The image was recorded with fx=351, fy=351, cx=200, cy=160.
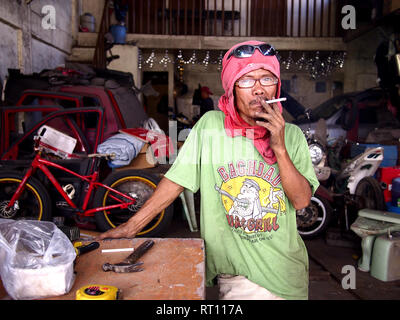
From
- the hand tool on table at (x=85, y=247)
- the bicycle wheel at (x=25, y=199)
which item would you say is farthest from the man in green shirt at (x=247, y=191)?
the bicycle wheel at (x=25, y=199)

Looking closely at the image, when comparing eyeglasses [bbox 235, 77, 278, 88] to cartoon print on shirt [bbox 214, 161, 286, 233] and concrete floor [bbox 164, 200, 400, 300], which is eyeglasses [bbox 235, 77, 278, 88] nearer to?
cartoon print on shirt [bbox 214, 161, 286, 233]

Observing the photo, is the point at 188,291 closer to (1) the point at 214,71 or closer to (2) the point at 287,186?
(2) the point at 287,186

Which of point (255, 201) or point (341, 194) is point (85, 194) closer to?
point (255, 201)

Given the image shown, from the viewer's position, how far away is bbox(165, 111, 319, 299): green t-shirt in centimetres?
135

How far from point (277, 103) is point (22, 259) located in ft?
3.16

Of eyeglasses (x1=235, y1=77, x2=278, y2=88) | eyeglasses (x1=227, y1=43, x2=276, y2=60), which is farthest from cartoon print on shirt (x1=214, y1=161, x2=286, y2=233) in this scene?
eyeglasses (x1=227, y1=43, x2=276, y2=60)

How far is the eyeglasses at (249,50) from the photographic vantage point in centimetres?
137

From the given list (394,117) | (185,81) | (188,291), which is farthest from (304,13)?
(188,291)

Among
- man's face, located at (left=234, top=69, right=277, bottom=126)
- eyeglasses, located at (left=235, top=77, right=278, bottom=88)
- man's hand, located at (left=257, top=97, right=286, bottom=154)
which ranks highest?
eyeglasses, located at (left=235, top=77, right=278, bottom=88)

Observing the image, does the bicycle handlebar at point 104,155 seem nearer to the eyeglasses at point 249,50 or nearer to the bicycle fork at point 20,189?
the bicycle fork at point 20,189

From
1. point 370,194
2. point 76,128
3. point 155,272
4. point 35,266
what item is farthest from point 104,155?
point 370,194

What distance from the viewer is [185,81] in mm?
10234

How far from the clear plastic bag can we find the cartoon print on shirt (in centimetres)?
65

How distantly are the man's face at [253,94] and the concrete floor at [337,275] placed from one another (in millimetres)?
2045
